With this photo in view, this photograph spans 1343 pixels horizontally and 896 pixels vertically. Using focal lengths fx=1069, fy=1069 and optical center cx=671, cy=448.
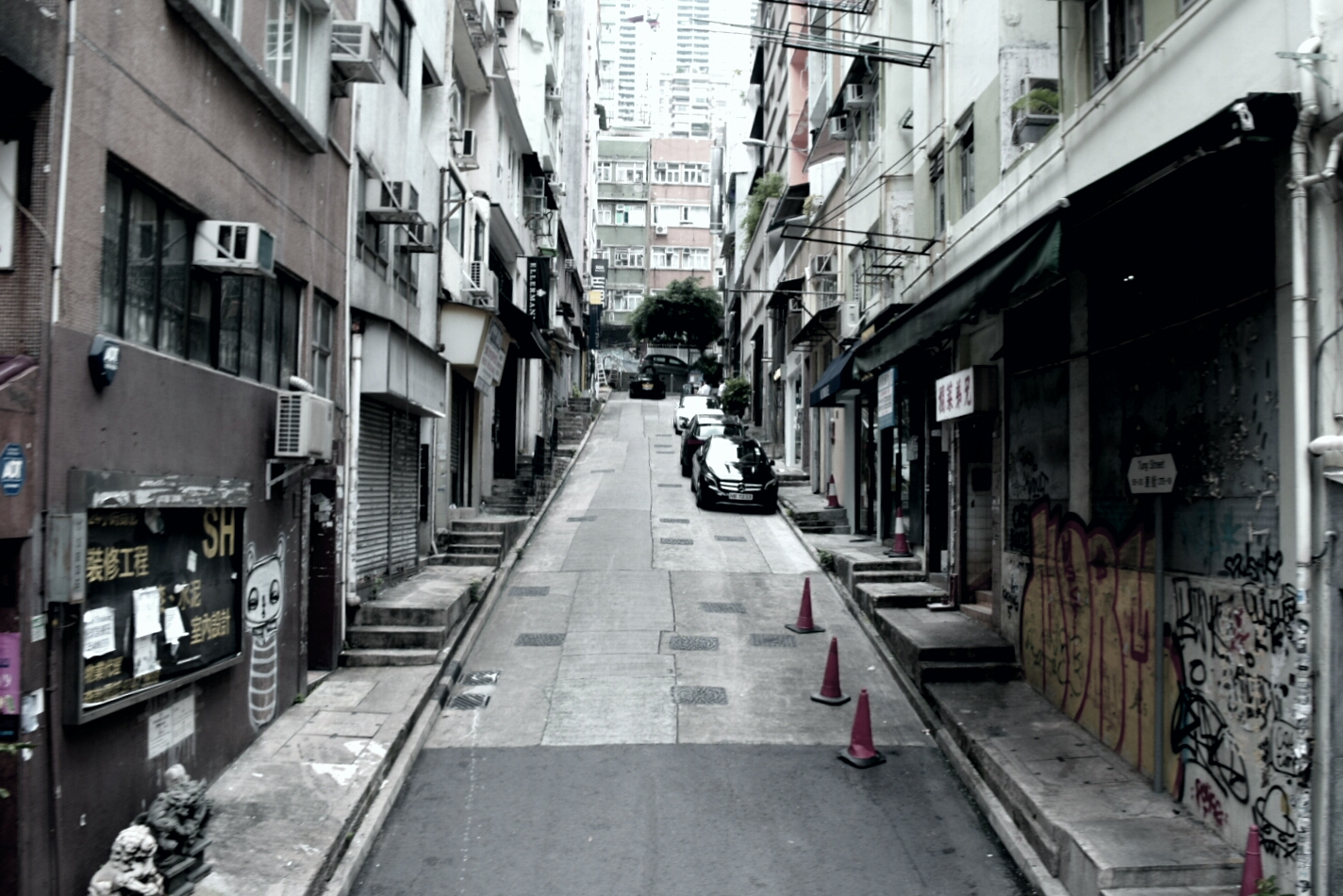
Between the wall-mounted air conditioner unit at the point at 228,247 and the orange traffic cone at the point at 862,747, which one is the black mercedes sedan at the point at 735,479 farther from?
the wall-mounted air conditioner unit at the point at 228,247

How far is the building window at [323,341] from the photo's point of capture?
10.9m

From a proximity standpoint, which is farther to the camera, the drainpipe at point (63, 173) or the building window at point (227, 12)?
the building window at point (227, 12)

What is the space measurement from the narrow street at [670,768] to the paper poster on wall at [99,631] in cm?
231

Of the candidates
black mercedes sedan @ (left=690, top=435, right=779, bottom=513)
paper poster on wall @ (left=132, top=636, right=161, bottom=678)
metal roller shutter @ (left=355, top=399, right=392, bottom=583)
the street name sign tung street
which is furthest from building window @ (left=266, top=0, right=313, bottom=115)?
black mercedes sedan @ (left=690, top=435, right=779, bottom=513)

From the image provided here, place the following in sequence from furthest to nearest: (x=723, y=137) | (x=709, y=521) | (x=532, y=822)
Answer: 1. (x=723, y=137)
2. (x=709, y=521)
3. (x=532, y=822)

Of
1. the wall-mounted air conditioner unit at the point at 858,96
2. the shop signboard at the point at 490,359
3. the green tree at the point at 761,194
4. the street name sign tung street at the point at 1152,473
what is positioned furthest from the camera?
the green tree at the point at 761,194

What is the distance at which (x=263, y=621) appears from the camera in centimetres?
914

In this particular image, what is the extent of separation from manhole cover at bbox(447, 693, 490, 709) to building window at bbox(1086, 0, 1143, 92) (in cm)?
821

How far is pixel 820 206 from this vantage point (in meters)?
25.2

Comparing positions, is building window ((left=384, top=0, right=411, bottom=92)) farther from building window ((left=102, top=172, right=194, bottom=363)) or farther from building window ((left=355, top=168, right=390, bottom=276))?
building window ((left=102, top=172, right=194, bottom=363))

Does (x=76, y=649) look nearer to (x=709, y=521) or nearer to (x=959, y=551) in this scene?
(x=959, y=551)

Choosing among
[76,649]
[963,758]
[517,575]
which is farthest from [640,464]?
[76,649]

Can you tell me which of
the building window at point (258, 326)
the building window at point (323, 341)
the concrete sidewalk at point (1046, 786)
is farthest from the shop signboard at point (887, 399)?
the building window at point (258, 326)

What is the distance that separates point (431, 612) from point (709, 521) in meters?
10.2
